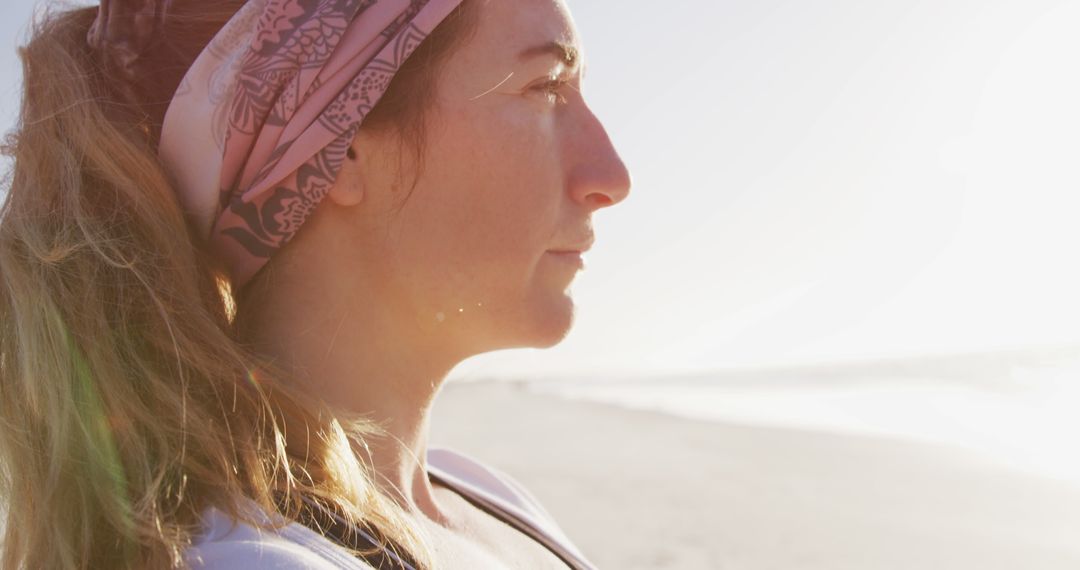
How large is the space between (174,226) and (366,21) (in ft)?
1.64

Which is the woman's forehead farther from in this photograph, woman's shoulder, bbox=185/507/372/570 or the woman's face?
woman's shoulder, bbox=185/507/372/570

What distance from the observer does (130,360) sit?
4.61ft

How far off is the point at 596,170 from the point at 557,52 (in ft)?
0.81

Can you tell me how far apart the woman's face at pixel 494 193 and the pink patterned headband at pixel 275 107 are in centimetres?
11

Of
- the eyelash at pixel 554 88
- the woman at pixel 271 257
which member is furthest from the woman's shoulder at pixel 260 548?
the eyelash at pixel 554 88

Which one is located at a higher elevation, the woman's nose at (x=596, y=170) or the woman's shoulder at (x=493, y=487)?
the woman's nose at (x=596, y=170)

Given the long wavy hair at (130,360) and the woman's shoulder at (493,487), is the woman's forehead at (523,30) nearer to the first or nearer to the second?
the long wavy hair at (130,360)

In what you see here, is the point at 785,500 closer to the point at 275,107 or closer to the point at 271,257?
the point at 271,257

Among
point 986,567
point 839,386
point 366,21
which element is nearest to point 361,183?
point 366,21

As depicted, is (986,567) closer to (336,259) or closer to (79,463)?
(336,259)

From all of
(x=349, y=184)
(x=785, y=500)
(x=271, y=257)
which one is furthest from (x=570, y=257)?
(x=785, y=500)

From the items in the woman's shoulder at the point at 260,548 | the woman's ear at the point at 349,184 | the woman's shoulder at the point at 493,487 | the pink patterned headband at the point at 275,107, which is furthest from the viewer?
the woman's shoulder at the point at 493,487

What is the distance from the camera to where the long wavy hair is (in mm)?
1293

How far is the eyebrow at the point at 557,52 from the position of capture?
170 centimetres
